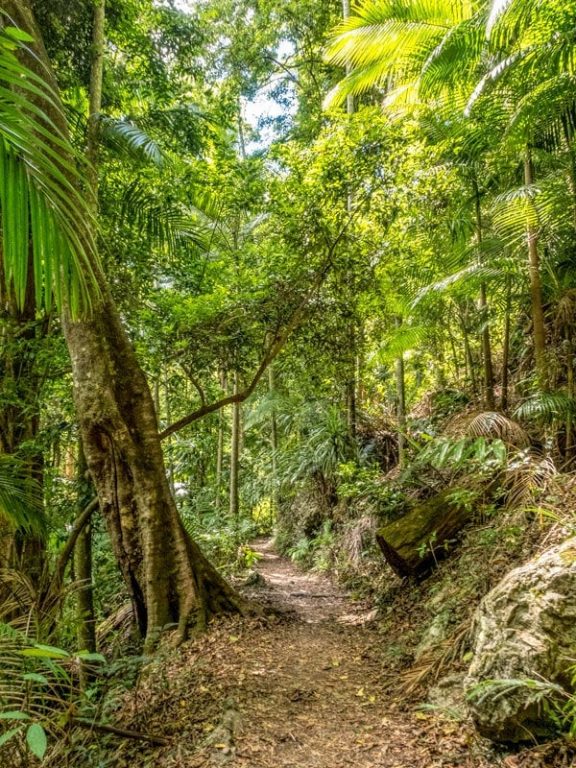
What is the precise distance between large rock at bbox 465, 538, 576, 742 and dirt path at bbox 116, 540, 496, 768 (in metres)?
0.30

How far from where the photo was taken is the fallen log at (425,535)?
15.9 ft

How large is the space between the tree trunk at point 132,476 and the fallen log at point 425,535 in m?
1.99

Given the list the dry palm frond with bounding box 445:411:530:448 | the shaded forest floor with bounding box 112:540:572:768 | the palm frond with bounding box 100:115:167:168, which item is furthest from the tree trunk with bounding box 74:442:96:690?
the dry palm frond with bounding box 445:411:530:448

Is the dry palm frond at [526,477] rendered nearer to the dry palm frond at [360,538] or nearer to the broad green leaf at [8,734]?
the dry palm frond at [360,538]

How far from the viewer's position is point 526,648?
8.30 feet

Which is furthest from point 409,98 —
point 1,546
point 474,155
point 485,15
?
point 1,546

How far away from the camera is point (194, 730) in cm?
284

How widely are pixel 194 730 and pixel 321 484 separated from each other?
6622 mm

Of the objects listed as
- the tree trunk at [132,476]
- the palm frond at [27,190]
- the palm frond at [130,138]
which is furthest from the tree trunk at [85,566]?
the palm frond at [27,190]

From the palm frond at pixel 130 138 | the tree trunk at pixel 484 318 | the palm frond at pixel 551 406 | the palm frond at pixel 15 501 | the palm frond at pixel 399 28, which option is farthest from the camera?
the tree trunk at pixel 484 318

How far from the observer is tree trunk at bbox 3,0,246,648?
4098 mm

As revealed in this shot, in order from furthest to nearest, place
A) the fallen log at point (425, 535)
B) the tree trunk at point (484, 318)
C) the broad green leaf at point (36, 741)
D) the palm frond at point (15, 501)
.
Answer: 1. the tree trunk at point (484, 318)
2. the fallen log at point (425, 535)
3. the palm frond at point (15, 501)
4. the broad green leaf at point (36, 741)

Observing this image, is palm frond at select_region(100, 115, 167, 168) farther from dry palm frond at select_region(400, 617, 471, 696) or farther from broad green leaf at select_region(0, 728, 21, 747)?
dry palm frond at select_region(400, 617, 471, 696)

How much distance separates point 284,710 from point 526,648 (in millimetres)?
1670
